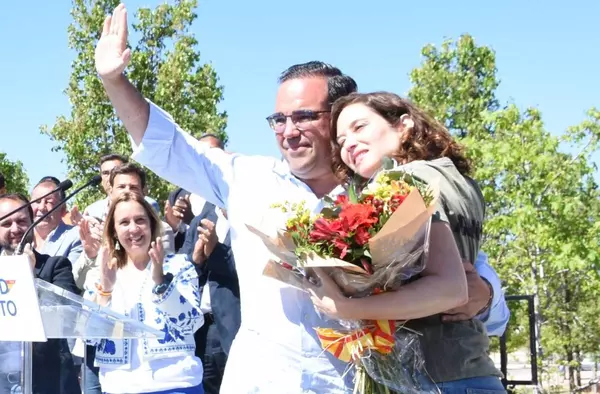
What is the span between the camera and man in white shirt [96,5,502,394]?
2723mm

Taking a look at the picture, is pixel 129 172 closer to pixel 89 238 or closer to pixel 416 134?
pixel 89 238

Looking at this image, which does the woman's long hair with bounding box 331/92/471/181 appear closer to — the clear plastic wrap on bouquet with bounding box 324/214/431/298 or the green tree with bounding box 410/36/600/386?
the clear plastic wrap on bouquet with bounding box 324/214/431/298

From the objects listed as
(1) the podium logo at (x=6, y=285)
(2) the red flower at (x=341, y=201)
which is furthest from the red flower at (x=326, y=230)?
(1) the podium logo at (x=6, y=285)

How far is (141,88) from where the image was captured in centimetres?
2144

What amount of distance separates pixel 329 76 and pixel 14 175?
3756cm

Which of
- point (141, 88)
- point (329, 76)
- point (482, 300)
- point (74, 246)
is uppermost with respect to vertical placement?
point (141, 88)

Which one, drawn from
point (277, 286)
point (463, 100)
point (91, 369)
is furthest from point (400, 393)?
point (463, 100)

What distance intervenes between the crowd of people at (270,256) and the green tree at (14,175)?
31.1 metres

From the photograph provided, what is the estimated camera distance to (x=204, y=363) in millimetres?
5652

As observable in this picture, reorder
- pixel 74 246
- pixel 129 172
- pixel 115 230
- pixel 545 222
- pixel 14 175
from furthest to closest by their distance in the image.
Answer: pixel 14 175 → pixel 545 222 → pixel 74 246 → pixel 129 172 → pixel 115 230

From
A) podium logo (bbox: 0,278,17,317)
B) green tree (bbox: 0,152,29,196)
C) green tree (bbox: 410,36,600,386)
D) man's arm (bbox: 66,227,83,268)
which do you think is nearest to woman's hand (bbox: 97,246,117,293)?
man's arm (bbox: 66,227,83,268)

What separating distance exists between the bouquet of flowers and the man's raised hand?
842 mm

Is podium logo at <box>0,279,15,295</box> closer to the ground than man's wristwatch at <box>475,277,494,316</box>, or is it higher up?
higher up

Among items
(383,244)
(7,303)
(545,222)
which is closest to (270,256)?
(383,244)
